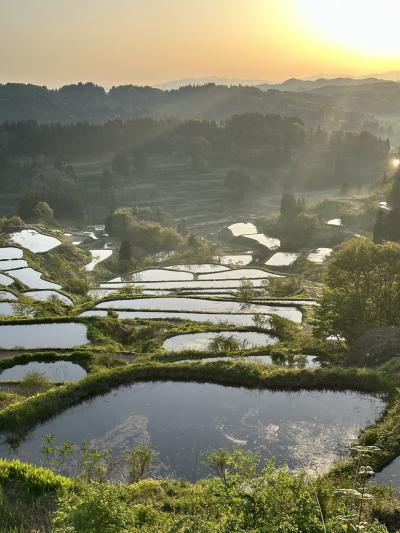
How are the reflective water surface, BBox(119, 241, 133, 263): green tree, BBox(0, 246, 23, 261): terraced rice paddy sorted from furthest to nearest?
BBox(119, 241, 133, 263): green tree → BBox(0, 246, 23, 261): terraced rice paddy → the reflective water surface

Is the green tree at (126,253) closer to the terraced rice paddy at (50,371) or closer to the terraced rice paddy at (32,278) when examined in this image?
the terraced rice paddy at (32,278)

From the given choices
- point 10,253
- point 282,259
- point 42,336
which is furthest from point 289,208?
point 42,336

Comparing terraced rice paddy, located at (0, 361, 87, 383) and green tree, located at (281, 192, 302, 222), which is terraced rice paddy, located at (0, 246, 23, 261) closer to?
terraced rice paddy, located at (0, 361, 87, 383)

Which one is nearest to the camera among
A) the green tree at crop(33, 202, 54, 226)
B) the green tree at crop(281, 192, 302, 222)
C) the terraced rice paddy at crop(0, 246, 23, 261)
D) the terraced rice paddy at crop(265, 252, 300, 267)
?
the terraced rice paddy at crop(0, 246, 23, 261)

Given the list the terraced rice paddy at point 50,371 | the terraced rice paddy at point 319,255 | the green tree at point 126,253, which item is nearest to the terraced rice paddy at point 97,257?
the green tree at point 126,253

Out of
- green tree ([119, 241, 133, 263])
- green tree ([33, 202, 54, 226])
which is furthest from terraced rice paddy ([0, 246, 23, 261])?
green tree ([33, 202, 54, 226])

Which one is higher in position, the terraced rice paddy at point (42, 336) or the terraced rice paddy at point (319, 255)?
the terraced rice paddy at point (42, 336)

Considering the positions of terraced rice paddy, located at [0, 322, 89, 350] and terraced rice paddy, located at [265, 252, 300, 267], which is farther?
terraced rice paddy, located at [265, 252, 300, 267]

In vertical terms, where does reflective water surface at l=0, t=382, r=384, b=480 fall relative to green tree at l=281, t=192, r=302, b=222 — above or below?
above

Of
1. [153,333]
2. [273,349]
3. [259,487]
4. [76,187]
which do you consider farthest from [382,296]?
[76,187]
